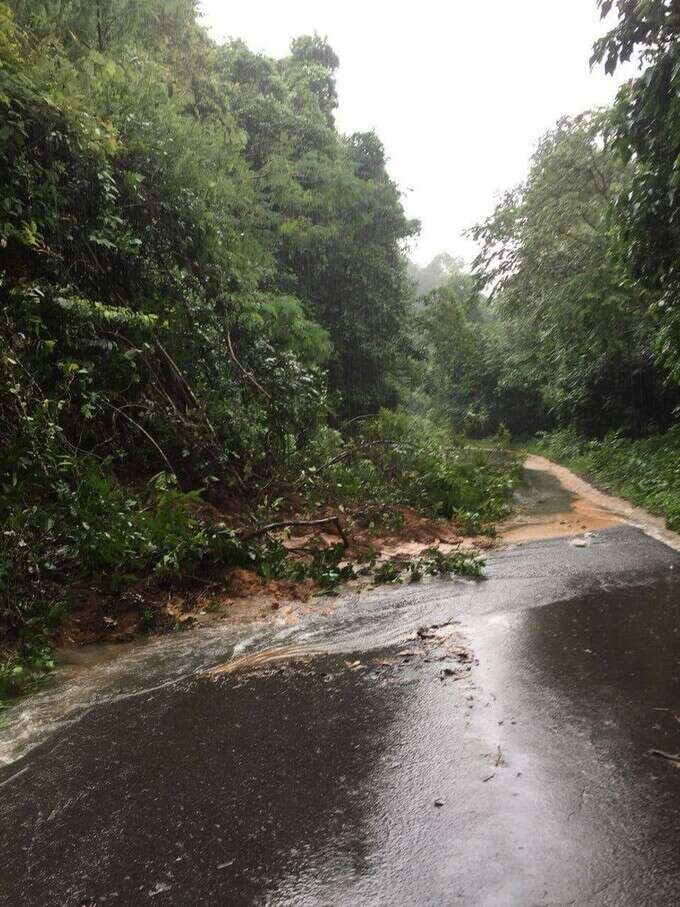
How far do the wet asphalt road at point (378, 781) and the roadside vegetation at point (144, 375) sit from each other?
1.41 m

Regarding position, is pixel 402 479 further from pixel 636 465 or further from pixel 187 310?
pixel 636 465

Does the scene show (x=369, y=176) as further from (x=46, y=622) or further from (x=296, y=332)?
(x=46, y=622)

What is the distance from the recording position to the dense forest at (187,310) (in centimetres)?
588

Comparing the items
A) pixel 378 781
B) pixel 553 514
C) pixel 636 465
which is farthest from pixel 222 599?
pixel 636 465

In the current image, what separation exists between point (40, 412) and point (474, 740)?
468 centimetres

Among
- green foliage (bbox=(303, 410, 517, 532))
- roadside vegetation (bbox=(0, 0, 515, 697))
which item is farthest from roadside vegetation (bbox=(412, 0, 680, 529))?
roadside vegetation (bbox=(0, 0, 515, 697))

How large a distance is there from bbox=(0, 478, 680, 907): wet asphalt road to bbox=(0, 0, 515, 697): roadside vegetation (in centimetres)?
141

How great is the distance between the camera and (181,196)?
29.5 feet

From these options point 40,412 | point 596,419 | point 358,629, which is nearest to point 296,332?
point 40,412

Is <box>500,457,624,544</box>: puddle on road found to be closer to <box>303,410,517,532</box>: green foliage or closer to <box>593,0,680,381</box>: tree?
<box>303,410,517,532</box>: green foliage

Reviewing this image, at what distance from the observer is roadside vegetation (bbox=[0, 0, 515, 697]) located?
571 cm

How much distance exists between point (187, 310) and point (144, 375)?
4.10 ft

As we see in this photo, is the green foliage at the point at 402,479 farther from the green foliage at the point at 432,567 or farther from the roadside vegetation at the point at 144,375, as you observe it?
the green foliage at the point at 432,567

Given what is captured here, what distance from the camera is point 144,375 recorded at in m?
7.98
